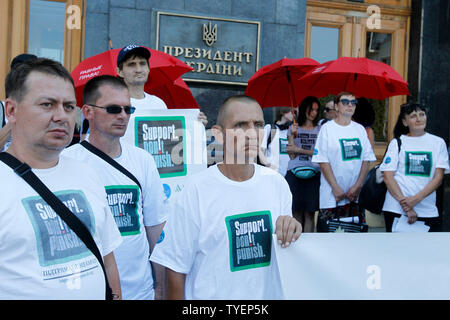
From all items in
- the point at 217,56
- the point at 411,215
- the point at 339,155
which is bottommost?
the point at 411,215

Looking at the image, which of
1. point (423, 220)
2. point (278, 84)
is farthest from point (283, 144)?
point (423, 220)

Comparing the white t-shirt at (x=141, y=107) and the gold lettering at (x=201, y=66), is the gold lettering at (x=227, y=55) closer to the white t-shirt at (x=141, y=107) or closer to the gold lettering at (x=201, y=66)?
the gold lettering at (x=201, y=66)

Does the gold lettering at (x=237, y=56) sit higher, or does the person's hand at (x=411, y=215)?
the gold lettering at (x=237, y=56)

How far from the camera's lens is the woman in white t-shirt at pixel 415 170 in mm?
5609

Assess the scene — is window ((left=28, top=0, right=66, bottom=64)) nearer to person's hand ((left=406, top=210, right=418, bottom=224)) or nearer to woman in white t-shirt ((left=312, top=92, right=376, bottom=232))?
woman in white t-shirt ((left=312, top=92, right=376, bottom=232))

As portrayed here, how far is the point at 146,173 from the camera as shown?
3.25m

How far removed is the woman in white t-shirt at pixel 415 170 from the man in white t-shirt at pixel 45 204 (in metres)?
4.15

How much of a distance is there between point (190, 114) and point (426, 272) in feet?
7.83

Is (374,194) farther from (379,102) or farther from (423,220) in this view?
(379,102)

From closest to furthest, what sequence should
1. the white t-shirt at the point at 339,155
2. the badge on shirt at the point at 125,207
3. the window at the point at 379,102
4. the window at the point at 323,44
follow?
the badge on shirt at the point at 125,207 → the white t-shirt at the point at 339,155 → the window at the point at 323,44 → the window at the point at 379,102

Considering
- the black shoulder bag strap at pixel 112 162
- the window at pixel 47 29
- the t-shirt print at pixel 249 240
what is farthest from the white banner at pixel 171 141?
the window at pixel 47 29

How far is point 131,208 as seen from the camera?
309cm

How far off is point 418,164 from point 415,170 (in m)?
0.08
